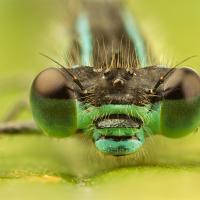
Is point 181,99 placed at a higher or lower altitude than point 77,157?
higher

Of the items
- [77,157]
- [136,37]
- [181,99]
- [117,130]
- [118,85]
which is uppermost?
[136,37]

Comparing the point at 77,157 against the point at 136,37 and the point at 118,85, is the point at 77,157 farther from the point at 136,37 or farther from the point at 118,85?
the point at 136,37

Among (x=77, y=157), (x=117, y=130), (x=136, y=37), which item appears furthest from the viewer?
(x=136, y=37)

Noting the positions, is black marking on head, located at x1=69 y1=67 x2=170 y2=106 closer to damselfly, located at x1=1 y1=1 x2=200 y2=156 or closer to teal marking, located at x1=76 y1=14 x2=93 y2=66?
damselfly, located at x1=1 y1=1 x2=200 y2=156

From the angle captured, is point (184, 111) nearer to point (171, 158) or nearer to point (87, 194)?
point (171, 158)

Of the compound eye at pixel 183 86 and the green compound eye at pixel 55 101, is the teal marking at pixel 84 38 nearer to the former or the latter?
the green compound eye at pixel 55 101

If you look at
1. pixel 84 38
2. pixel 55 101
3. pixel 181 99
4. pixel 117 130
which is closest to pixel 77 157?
pixel 55 101

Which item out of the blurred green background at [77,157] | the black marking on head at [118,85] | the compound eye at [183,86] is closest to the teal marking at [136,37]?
the blurred green background at [77,157]
